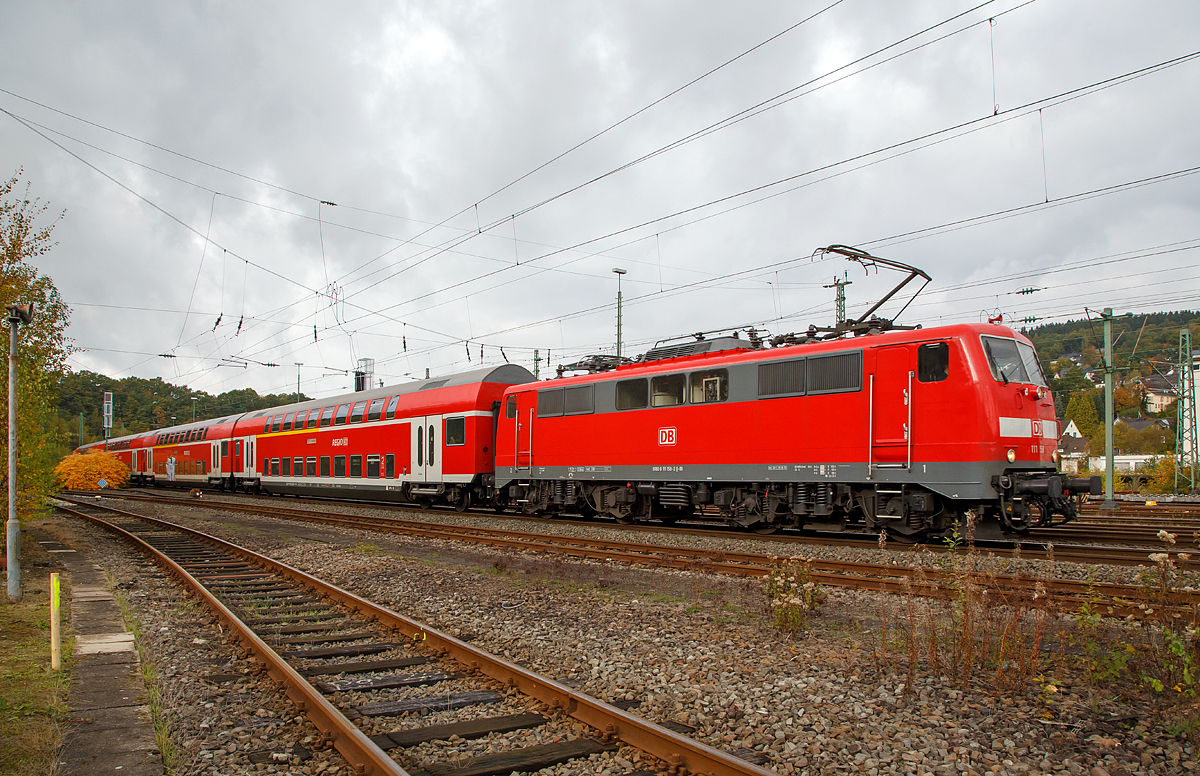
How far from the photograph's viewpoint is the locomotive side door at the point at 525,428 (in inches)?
787

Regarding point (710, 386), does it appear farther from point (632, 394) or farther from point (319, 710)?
point (319, 710)

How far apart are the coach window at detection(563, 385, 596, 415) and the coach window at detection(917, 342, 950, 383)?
8221mm

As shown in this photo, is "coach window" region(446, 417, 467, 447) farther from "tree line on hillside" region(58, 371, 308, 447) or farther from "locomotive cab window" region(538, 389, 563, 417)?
"tree line on hillside" region(58, 371, 308, 447)

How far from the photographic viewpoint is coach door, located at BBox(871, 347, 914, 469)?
39.1ft


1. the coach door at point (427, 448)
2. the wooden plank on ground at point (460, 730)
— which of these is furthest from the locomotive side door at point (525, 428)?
the wooden plank on ground at point (460, 730)

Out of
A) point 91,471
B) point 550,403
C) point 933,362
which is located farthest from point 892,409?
point 91,471

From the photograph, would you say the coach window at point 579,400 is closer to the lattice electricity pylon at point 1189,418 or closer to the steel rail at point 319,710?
the steel rail at point 319,710

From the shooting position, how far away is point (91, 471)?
143 feet

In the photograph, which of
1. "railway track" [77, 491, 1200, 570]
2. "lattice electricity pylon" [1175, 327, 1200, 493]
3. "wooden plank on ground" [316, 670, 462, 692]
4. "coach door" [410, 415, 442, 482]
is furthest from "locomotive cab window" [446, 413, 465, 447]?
"lattice electricity pylon" [1175, 327, 1200, 493]

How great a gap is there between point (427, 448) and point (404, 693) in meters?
18.4

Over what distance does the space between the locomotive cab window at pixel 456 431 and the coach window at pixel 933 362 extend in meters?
13.9

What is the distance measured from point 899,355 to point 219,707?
35.3 feet

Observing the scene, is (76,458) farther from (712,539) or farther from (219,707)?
(219,707)

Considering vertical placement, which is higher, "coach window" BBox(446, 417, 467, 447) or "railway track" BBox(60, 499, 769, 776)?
"coach window" BBox(446, 417, 467, 447)
